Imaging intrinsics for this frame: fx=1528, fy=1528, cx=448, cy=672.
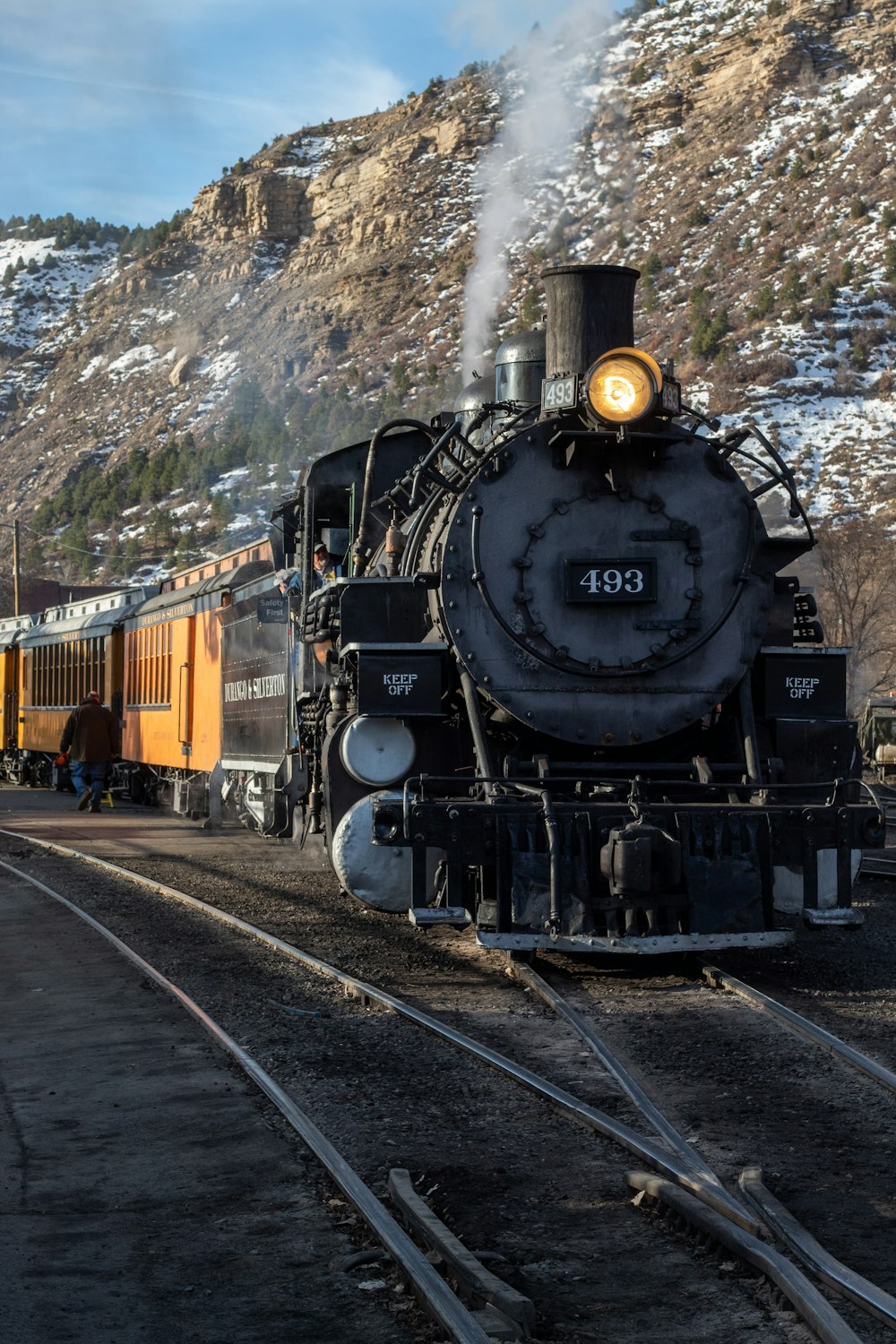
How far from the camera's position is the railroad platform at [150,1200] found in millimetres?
3365

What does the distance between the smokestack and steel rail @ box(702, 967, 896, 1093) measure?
125 inches

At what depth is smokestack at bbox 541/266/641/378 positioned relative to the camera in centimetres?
801

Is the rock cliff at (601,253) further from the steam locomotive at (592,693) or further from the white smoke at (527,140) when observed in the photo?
the steam locomotive at (592,693)

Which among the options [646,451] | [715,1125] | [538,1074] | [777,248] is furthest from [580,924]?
[777,248]

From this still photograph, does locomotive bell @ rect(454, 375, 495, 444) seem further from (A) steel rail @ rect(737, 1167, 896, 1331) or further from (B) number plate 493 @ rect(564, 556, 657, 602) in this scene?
(A) steel rail @ rect(737, 1167, 896, 1331)

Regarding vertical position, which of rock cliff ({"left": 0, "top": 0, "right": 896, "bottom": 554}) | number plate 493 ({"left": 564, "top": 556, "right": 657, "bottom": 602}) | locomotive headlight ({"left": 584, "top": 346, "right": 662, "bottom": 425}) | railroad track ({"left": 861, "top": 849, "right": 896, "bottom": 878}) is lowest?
railroad track ({"left": 861, "top": 849, "right": 896, "bottom": 878})

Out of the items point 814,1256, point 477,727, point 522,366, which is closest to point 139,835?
point 522,366

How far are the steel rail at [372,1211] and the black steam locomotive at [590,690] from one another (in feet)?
4.34

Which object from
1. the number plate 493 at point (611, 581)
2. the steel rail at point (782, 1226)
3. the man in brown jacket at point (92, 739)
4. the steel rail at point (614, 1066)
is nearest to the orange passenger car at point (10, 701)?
the man in brown jacket at point (92, 739)

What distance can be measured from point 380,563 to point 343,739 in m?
1.40

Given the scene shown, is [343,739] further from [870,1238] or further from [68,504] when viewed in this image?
[68,504]

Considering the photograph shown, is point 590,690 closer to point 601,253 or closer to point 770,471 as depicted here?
point 770,471

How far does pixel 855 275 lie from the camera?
257 ft

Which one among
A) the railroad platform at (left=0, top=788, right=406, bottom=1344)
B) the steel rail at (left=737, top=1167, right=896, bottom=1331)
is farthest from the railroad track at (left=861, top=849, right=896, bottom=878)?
the steel rail at (left=737, top=1167, right=896, bottom=1331)
